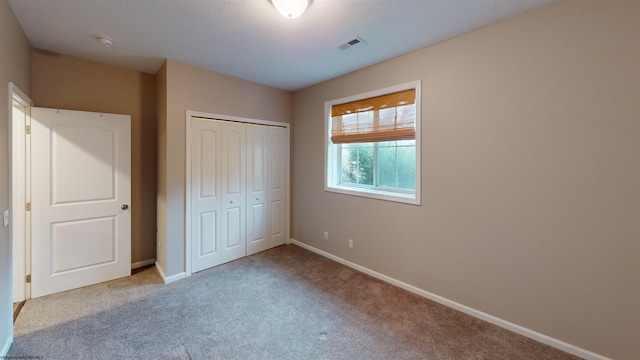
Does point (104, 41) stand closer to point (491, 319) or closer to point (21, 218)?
point (21, 218)

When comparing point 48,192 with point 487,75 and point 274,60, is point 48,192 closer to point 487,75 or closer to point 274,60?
point 274,60

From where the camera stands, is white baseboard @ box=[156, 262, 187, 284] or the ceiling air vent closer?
the ceiling air vent

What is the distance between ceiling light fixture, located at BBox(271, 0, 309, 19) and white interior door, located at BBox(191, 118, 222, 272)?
186cm

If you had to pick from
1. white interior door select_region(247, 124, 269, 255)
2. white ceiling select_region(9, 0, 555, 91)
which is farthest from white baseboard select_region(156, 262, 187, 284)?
white ceiling select_region(9, 0, 555, 91)

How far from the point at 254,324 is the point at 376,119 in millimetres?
2470

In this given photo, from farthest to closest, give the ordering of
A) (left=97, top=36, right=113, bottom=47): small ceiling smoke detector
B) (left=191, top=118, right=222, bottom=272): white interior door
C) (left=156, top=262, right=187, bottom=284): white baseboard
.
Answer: (left=191, top=118, right=222, bottom=272): white interior door, (left=156, top=262, right=187, bottom=284): white baseboard, (left=97, top=36, right=113, bottom=47): small ceiling smoke detector

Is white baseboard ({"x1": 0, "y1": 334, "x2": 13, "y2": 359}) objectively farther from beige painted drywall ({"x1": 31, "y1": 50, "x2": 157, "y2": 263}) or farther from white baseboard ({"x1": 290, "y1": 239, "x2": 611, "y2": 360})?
white baseboard ({"x1": 290, "y1": 239, "x2": 611, "y2": 360})

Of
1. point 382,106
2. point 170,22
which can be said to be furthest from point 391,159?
point 170,22

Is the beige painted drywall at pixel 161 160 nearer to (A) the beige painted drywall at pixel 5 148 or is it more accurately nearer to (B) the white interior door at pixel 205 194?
(B) the white interior door at pixel 205 194

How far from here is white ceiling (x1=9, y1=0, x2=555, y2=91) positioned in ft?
6.20

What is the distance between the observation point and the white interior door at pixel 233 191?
3414 millimetres

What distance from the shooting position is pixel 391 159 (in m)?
3.05

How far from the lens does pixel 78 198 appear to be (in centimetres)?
275

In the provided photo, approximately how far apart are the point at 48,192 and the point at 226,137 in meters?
1.86
